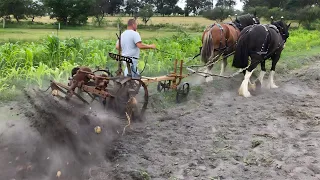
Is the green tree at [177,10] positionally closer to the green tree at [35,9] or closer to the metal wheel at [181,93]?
the green tree at [35,9]

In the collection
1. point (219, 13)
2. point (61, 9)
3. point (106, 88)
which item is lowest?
point (106, 88)

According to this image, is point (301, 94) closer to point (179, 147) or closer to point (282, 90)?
point (282, 90)

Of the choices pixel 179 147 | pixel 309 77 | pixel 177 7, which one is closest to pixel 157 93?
pixel 179 147

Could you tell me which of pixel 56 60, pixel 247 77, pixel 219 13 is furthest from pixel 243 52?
pixel 219 13

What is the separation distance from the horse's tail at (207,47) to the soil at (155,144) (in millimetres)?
2453

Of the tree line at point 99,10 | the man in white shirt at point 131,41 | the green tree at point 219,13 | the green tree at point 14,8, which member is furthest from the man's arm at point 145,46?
the green tree at point 14,8

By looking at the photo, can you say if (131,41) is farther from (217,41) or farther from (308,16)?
(308,16)

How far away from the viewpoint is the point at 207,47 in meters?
8.90

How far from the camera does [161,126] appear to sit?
19.4 feet

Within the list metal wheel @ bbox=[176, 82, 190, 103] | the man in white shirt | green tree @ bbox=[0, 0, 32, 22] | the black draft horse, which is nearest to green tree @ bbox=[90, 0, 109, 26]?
green tree @ bbox=[0, 0, 32, 22]

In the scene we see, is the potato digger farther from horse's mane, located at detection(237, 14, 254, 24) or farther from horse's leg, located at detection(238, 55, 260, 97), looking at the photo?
horse's mane, located at detection(237, 14, 254, 24)

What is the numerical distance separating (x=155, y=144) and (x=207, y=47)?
14.5ft

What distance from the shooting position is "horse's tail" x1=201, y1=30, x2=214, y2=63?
8844mm

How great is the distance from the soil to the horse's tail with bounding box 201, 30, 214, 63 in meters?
2.45
